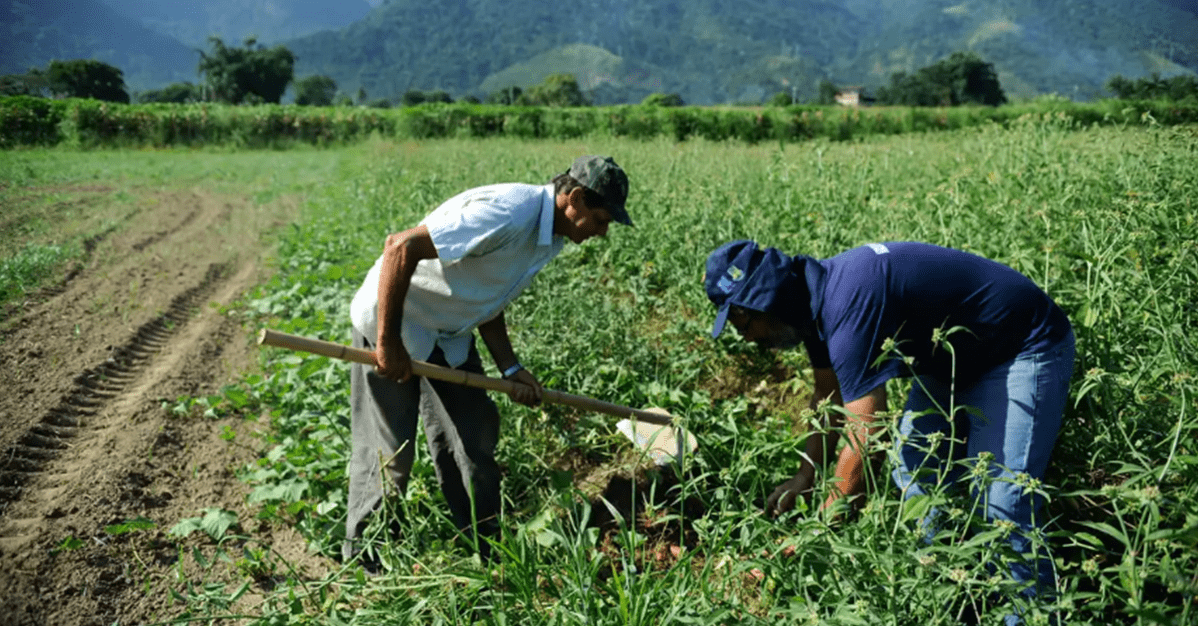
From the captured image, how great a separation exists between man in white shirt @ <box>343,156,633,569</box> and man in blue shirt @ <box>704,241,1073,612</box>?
2.00 feet

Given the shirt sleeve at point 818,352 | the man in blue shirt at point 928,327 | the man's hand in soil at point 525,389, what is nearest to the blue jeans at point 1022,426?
the man in blue shirt at point 928,327

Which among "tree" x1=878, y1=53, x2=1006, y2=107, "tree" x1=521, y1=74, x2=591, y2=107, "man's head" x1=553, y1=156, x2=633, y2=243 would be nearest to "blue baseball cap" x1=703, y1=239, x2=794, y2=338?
"man's head" x1=553, y1=156, x2=633, y2=243

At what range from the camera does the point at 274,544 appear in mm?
3033

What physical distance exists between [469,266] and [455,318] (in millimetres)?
247

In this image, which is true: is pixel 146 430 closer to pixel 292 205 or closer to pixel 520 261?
pixel 520 261

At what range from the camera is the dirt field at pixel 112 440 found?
272 centimetres

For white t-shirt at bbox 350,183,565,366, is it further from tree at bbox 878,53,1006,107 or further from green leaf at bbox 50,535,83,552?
tree at bbox 878,53,1006,107

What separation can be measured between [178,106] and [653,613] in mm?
32139

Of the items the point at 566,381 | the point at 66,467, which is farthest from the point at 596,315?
the point at 66,467

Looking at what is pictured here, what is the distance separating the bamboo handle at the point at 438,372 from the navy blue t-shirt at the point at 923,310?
74 cm

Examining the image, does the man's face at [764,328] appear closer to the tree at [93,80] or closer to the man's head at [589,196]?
the man's head at [589,196]

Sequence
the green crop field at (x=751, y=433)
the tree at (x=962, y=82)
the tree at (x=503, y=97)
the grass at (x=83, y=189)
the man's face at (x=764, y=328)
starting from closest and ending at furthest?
A: 1. the green crop field at (x=751, y=433)
2. the man's face at (x=764, y=328)
3. the grass at (x=83, y=189)
4. the tree at (x=503, y=97)
5. the tree at (x=962, y=82)

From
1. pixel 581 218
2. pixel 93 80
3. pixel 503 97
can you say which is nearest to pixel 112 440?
pixel 581 218

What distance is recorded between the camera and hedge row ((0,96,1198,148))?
2416 cm
